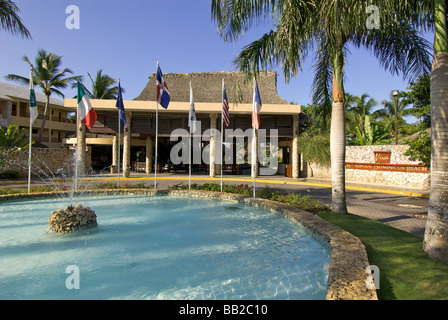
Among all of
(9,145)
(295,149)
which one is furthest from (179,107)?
(9,145)

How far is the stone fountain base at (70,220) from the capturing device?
6766mm

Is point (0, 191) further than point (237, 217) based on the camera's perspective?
Yes

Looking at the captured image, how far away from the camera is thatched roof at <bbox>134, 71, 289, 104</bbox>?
24250mm

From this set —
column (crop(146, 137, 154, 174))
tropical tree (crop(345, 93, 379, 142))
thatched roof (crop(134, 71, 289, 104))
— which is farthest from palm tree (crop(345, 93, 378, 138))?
column (crop(146, 137, 154, 174))

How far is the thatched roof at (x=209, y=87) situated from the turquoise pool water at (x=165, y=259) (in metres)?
17.3

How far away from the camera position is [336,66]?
7770mm

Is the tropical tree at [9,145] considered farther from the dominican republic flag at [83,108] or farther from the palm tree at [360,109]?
the palm tree at [360,109]

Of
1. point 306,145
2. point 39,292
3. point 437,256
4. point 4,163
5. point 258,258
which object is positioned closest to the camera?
point 39,292

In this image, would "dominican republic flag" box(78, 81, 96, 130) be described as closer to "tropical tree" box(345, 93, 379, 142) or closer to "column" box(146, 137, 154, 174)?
"column" box(146, 137, 154, 174)

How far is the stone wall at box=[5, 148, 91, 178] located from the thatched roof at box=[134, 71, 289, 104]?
8.75 m

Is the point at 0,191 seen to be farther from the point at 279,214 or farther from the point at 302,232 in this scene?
the point at 302,232

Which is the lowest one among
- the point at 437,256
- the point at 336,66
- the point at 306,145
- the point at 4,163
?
the point at 437,256
